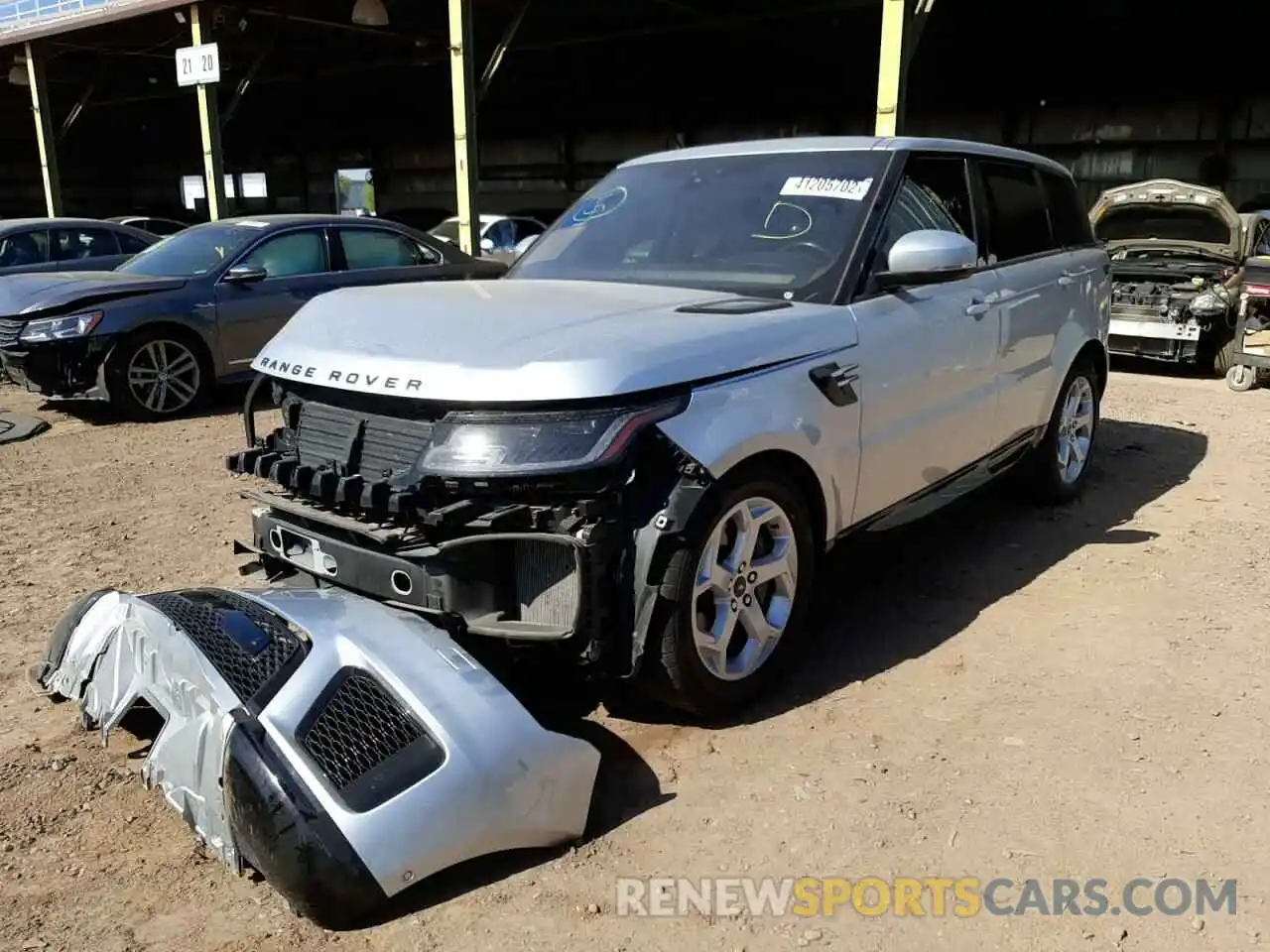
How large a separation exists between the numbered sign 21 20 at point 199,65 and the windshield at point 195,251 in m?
6.31

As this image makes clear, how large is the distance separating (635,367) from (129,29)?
830 inches

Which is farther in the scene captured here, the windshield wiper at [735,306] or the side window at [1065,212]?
the side window at [1065,212]

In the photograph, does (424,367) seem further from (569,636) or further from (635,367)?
(569,636)

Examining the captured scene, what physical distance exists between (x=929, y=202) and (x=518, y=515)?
2.39 metres

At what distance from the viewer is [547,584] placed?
9.45 ft

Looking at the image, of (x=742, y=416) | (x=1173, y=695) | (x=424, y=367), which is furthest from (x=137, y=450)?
(x=1173, y=695)

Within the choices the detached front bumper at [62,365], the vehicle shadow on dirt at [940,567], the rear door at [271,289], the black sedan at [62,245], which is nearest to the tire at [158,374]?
the detached front bumper at [62,365]

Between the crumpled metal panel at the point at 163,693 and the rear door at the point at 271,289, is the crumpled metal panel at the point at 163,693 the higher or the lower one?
the lower one

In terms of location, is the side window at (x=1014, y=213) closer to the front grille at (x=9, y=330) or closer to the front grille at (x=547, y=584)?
the front grille at (x=547, y=584)

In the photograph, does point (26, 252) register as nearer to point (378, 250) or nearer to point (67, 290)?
point (67, 290)

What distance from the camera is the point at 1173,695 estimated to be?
3.54m

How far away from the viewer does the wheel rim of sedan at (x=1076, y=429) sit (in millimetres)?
5535

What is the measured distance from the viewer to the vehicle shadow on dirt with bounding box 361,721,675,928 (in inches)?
98.0

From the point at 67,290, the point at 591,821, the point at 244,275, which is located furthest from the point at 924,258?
the point at 67,290
